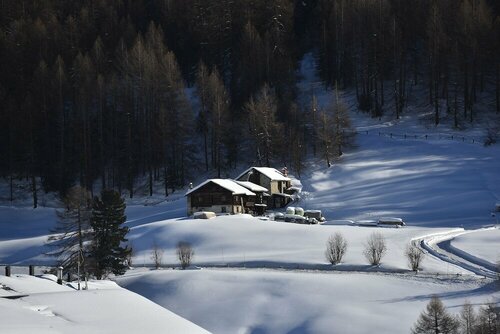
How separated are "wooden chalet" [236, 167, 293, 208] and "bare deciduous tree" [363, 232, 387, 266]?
22.0m

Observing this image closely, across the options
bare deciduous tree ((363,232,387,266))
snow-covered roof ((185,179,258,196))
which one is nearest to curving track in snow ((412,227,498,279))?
bare deciduous tree ((363,232,387,266))

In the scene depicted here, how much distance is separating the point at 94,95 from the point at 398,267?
186ft

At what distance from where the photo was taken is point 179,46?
11375 centimetres

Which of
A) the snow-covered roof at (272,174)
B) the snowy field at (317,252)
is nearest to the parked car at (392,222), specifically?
the snowy field at (317,252)

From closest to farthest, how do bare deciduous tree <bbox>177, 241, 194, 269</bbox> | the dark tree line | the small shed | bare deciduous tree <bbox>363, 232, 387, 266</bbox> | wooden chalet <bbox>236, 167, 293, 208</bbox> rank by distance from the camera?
bare deciduous tree <bbox>363, 232, 387, 266</bbox> < bare deciduous tree <bbox>177, 241, 194, 269</bbox> < the small shed < wooden chalet <bbox>236, 167, 293, 208</bbox> < the dark tree line

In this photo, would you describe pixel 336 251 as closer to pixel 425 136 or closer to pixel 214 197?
pixel 214 197

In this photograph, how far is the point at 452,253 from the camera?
168ft

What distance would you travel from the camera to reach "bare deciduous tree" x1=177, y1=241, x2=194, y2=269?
166 feet

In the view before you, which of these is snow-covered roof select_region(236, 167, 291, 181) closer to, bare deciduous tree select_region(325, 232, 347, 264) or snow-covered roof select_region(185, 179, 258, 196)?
snow-covered roof select_region(185, 179, 258, 196)

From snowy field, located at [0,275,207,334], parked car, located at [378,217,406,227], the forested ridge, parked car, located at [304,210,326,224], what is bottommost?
snowy field, located at [0,275,207,334]

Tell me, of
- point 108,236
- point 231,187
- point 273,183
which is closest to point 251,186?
point 273,183

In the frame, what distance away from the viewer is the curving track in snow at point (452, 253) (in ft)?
153

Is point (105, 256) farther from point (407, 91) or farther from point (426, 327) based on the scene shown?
point (407, 91)

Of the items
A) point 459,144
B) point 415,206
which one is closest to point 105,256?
point 415,206
